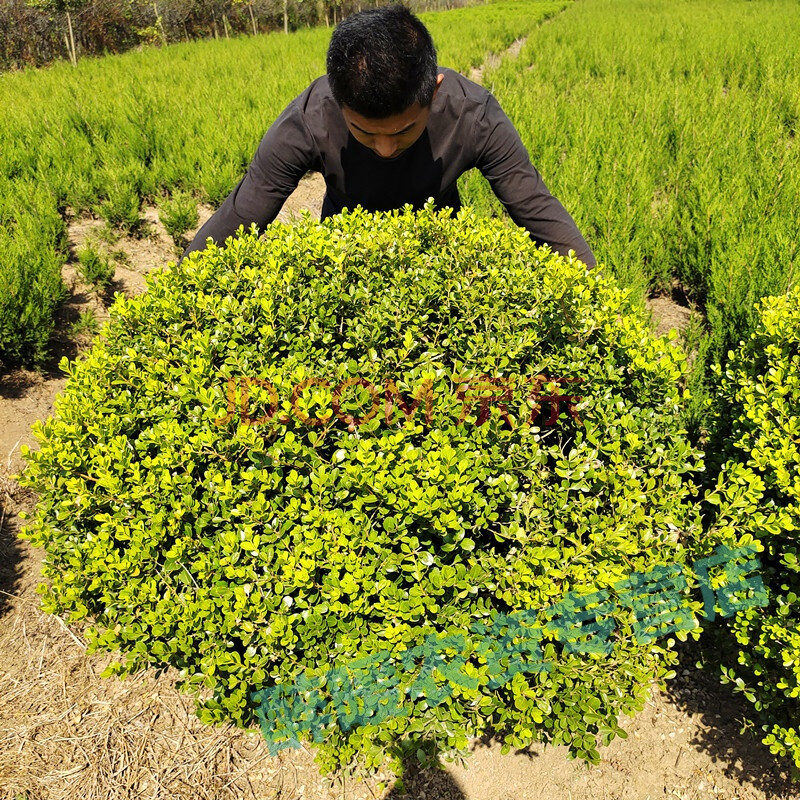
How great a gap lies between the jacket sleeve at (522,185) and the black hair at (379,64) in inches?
24.6

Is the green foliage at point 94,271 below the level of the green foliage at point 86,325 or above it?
above

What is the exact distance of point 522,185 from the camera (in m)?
2.16

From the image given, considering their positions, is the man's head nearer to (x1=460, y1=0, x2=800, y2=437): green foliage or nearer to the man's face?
the man's face

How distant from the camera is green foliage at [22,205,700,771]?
49.9 inches

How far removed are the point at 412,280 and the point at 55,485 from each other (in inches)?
45.5

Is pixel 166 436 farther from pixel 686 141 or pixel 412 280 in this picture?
pixel 686 141

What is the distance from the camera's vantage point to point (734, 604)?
158 cm

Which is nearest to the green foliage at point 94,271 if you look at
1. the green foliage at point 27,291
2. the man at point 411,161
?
the green foliage at point 27,291

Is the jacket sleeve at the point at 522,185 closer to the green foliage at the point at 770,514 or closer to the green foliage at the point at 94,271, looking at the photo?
the green foliage at the point at 770,514

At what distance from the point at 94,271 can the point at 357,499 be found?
3419 mm

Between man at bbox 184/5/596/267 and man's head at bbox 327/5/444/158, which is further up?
man's head at bbox 327/5/444/158

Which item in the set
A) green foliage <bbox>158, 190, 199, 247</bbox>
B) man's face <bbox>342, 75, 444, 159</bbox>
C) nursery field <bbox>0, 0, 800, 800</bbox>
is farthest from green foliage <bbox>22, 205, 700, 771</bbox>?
green foliage <bbox>158, 190, 199, 247</bbox>

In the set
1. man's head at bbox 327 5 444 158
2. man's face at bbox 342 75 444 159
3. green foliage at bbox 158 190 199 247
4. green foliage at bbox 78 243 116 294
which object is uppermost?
man's head at bbox 327 5 444 158

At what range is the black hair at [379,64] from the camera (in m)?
1.44
